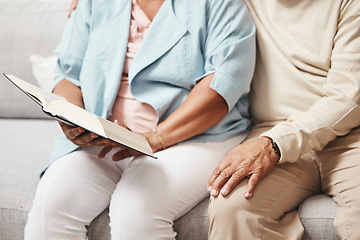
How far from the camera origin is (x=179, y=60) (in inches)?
59.7

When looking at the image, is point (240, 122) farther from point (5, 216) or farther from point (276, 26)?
point (5, 216)

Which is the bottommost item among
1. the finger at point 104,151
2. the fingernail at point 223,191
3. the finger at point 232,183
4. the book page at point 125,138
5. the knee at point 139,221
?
the knee at point 139,221

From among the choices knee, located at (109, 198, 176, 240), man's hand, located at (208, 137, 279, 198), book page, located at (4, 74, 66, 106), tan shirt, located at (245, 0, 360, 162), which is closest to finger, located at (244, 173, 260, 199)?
man's hand, located at (208, 137, 279, 198)

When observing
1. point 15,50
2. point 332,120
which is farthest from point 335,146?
point 15,50

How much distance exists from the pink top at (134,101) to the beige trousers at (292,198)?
1.32ft

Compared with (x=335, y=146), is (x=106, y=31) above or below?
above

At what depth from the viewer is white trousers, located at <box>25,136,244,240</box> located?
126cm

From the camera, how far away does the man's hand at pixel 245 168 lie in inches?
49.3

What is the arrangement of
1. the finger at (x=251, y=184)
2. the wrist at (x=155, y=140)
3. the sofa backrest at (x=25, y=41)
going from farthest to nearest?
the sofa backrest at (x=25, y=41)
the wrist at (x=155, y=140)
the finger at (x=251, y=184)

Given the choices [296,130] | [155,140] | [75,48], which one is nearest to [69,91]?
[75,48]

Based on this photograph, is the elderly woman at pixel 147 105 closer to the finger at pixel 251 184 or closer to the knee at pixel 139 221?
the knee at pixel 139 221

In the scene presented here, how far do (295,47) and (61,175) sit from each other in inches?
33.1

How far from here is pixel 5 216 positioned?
58.6 inches

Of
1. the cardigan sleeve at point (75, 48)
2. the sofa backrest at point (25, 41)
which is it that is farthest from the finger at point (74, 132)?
the sofa backrest at point (25, 41)
